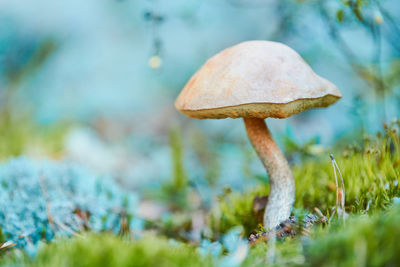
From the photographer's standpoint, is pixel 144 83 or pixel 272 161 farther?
pixel 144 83

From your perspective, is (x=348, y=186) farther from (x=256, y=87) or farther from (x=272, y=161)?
(x=256, y=87)

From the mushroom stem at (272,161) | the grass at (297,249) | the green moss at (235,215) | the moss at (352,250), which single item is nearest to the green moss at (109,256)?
the grass at (297,249)

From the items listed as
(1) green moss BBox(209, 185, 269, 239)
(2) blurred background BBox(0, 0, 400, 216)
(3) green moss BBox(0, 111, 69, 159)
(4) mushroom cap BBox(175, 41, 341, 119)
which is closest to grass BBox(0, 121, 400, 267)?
(1) green moss BBox(209, 185, 269, 239)

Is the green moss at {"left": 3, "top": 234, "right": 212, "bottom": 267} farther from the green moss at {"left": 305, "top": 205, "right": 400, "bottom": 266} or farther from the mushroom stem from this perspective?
the mushroom stem

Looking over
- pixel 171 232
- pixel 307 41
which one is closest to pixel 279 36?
pixel 307 41

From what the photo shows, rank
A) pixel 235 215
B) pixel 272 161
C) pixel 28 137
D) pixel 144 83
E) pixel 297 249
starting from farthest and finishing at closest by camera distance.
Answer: pixel 144 83 < pixel 28 137 < pixel 235 215 < pixel 272 161 < pixel 297 249

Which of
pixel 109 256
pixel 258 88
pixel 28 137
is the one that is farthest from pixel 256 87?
pixel 28 137
